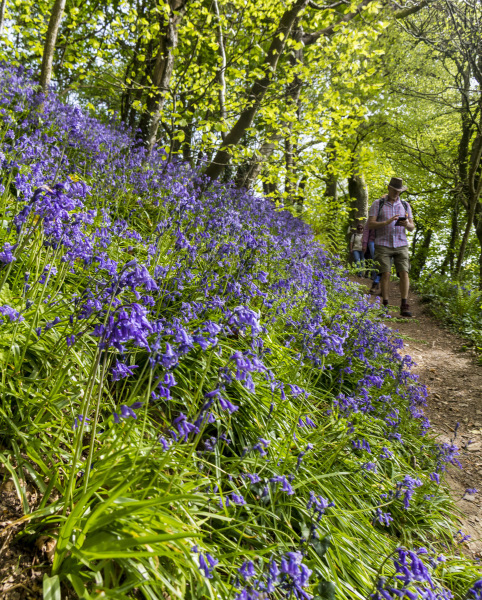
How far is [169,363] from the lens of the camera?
1455 mm

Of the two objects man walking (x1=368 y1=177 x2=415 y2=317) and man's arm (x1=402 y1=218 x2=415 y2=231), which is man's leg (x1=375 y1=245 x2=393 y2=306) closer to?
man walking (x1=368 y1=177 x2=415 y2=317)

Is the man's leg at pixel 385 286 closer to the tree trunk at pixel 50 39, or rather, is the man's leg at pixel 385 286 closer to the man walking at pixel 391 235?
the man walking at pixel 391 235

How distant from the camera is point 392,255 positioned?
8172 millimetres

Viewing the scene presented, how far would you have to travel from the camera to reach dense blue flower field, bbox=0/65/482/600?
1.44m

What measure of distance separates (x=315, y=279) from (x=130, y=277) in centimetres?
375

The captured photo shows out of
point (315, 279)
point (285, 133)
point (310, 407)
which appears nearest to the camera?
point (310, 407)

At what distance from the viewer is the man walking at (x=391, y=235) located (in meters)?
8.02

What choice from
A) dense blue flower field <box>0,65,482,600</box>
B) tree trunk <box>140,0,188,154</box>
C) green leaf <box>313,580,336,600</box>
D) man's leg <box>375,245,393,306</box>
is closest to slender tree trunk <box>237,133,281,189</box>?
tree trunk <box>140,0,188,154</box>

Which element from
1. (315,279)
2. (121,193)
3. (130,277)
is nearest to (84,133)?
(121,193)

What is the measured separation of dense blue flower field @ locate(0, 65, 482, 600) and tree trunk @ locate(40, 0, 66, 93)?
6.77 feet

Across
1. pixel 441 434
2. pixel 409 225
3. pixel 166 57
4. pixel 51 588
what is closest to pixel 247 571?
pixel 51 588

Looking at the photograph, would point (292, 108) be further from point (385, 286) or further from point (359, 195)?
point (359, 195)

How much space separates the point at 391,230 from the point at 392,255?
52 centimetres

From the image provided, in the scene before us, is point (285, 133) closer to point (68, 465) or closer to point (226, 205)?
point (226, 205)
